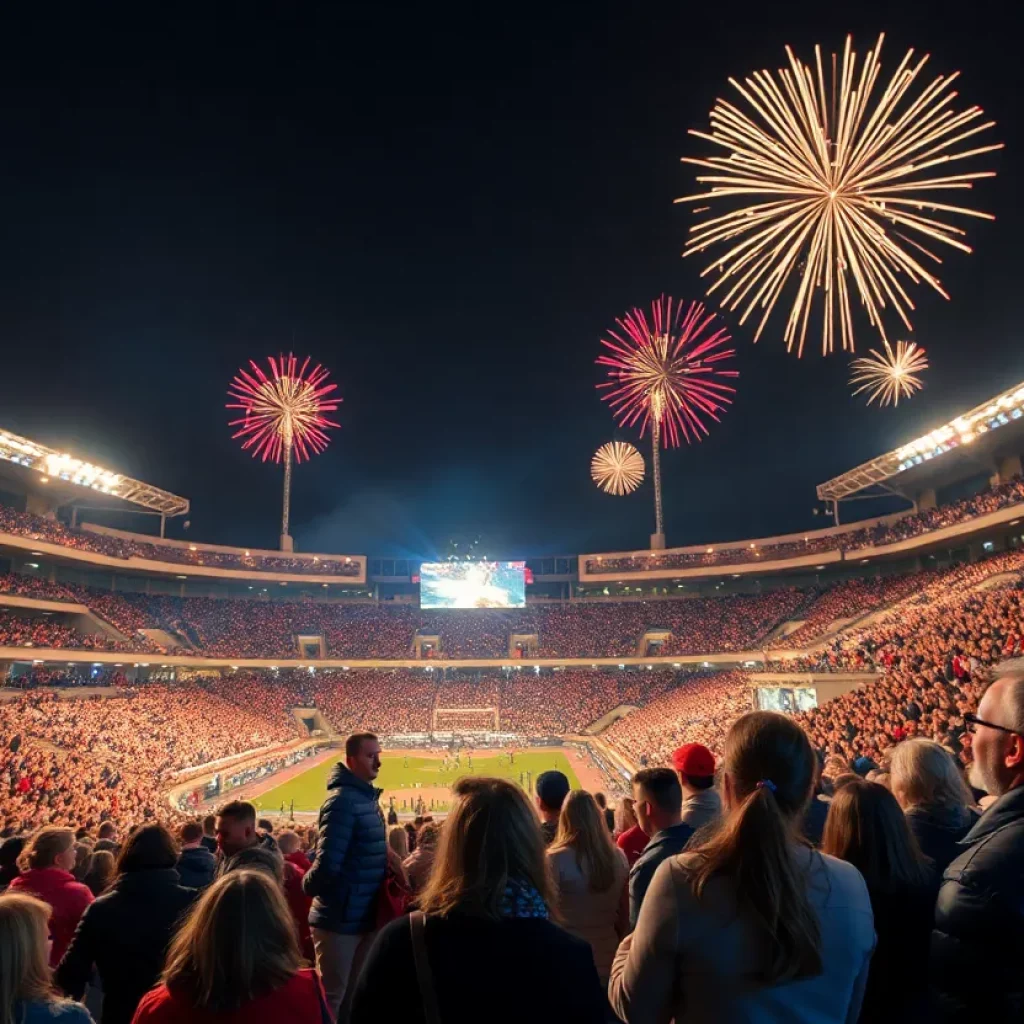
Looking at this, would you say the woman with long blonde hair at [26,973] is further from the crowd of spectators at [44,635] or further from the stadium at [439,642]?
the crowd of spectators at [44,635]

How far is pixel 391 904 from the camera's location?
16.9ft

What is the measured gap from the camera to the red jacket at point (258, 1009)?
2.52 meters

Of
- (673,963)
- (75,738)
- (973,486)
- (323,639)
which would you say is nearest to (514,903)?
(673,963)

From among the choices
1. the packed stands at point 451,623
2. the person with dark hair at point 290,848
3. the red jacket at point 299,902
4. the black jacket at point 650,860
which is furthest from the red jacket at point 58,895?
the packed stands at point 451,623

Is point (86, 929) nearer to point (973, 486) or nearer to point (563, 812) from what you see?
point (563, 812)

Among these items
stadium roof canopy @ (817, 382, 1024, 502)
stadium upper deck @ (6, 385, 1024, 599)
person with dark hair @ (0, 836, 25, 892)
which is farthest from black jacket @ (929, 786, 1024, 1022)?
stadium upper deck @ (6, 385, 1024, 599)

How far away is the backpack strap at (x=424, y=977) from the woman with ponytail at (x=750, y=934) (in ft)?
2.20

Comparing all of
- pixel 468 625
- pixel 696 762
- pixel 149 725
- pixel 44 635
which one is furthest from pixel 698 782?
pixel 468 625

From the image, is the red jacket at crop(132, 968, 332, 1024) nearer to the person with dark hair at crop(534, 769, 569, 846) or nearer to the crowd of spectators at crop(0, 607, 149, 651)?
the person with dark hair at crop(534, 769, 569, 846)

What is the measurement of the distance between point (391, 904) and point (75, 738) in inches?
1374

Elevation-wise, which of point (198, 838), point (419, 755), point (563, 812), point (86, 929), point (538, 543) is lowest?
point (419, 755)

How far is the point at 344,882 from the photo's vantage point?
5.04 metres

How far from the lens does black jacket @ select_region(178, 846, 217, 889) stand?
5.90 meters

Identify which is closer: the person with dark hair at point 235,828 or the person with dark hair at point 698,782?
the person with dark hair at point 698,782
